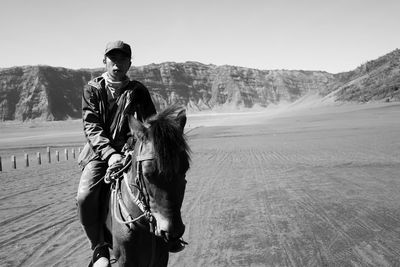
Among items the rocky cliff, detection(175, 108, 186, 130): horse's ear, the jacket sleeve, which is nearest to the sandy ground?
the jacket sleeve

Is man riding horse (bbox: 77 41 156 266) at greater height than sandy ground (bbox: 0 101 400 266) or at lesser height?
greater

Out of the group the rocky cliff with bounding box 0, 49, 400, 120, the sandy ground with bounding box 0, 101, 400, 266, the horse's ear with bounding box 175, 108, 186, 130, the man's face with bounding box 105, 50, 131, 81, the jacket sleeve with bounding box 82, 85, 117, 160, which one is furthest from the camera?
the rocky cliff with bounding box 0, 49, 400, 120

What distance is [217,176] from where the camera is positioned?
49.8 ft

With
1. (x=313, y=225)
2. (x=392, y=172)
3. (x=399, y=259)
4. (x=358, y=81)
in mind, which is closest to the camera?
(x=399, y=259)

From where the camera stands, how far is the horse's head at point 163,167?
2986 mm

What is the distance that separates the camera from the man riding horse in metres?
3.86

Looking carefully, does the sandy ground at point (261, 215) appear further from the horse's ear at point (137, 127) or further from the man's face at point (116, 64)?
the horse's ear at point (137, 127)

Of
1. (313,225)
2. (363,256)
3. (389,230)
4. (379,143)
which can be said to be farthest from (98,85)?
(379,143)

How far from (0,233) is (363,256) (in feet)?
24.0

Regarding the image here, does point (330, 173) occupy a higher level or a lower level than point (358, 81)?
lower

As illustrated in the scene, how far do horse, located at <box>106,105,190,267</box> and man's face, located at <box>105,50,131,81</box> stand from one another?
975 millimetres

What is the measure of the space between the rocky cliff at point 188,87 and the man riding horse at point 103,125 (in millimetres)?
36803

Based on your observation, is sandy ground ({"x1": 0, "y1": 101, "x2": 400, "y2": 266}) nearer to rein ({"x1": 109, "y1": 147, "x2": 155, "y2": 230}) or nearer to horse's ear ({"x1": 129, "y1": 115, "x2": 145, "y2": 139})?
rein ({"x1": 109, "y1": 147, "x2": 155, "y2": 230})

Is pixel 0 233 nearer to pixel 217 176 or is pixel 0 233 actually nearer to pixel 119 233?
pixel 119 233
